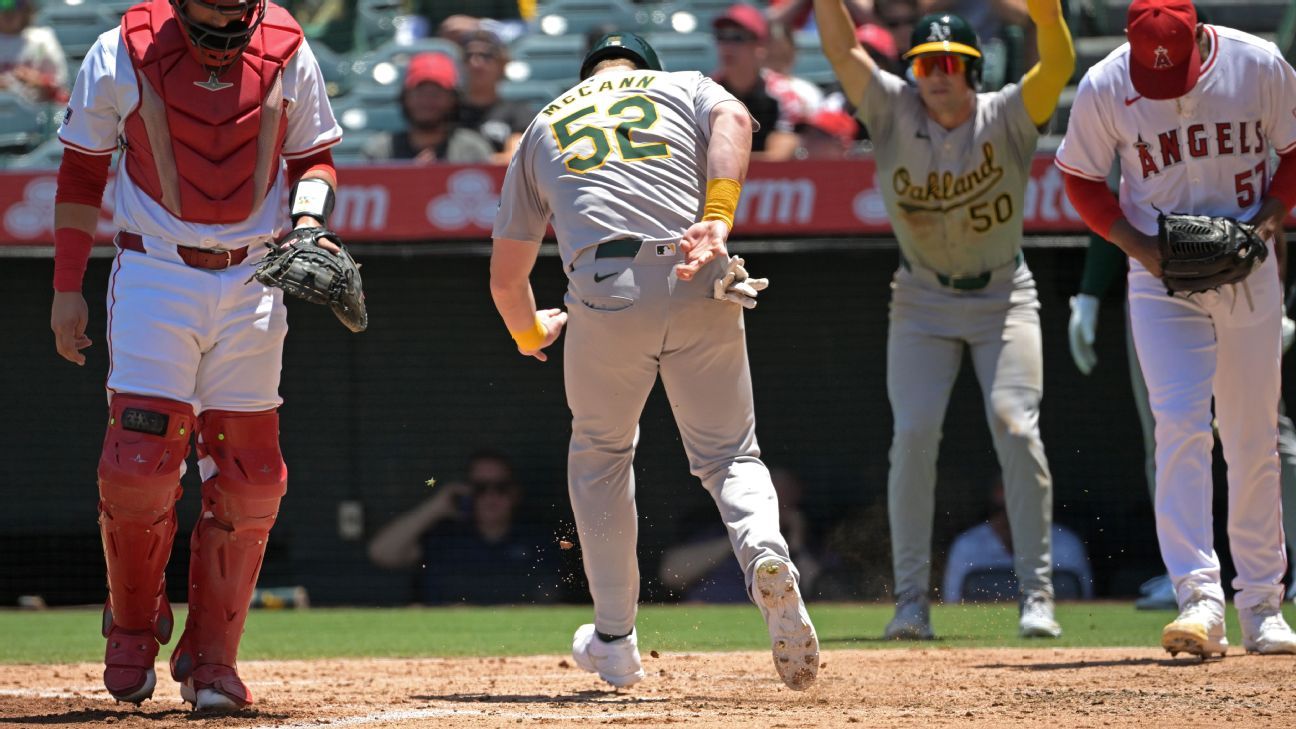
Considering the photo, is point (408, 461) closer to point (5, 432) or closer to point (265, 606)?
point (265, 606)

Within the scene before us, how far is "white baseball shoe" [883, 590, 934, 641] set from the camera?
236 inches

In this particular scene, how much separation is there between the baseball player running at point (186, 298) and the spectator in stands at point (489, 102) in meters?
4.97

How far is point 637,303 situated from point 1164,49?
1861mm

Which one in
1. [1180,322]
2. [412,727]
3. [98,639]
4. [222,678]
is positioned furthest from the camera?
[98,639]

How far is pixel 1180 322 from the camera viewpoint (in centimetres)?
498

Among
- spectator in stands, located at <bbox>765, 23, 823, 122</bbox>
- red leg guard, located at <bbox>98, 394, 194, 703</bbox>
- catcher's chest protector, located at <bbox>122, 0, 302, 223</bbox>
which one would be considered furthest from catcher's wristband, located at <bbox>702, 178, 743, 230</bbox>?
spectator in stands, located at <bbox>765, 23, 823, 122</bbox>

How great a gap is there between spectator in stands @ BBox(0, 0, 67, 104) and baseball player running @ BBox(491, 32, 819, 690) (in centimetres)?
682

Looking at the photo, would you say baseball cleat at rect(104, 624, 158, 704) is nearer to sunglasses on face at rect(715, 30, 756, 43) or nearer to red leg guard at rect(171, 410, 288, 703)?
red leg guard at rect(171, 410, 288, 703)

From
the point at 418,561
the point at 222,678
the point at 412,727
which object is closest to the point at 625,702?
the point at 412,727

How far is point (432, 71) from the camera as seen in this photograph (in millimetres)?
9367

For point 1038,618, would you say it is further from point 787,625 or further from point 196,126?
point 196,126

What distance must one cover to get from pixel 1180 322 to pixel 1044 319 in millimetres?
3999

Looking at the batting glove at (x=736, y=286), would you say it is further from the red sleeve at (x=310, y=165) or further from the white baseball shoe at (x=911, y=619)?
the white baseball shoe at (x=911, y=619)

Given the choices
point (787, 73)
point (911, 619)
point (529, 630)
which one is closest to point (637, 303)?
point (911, 619)
